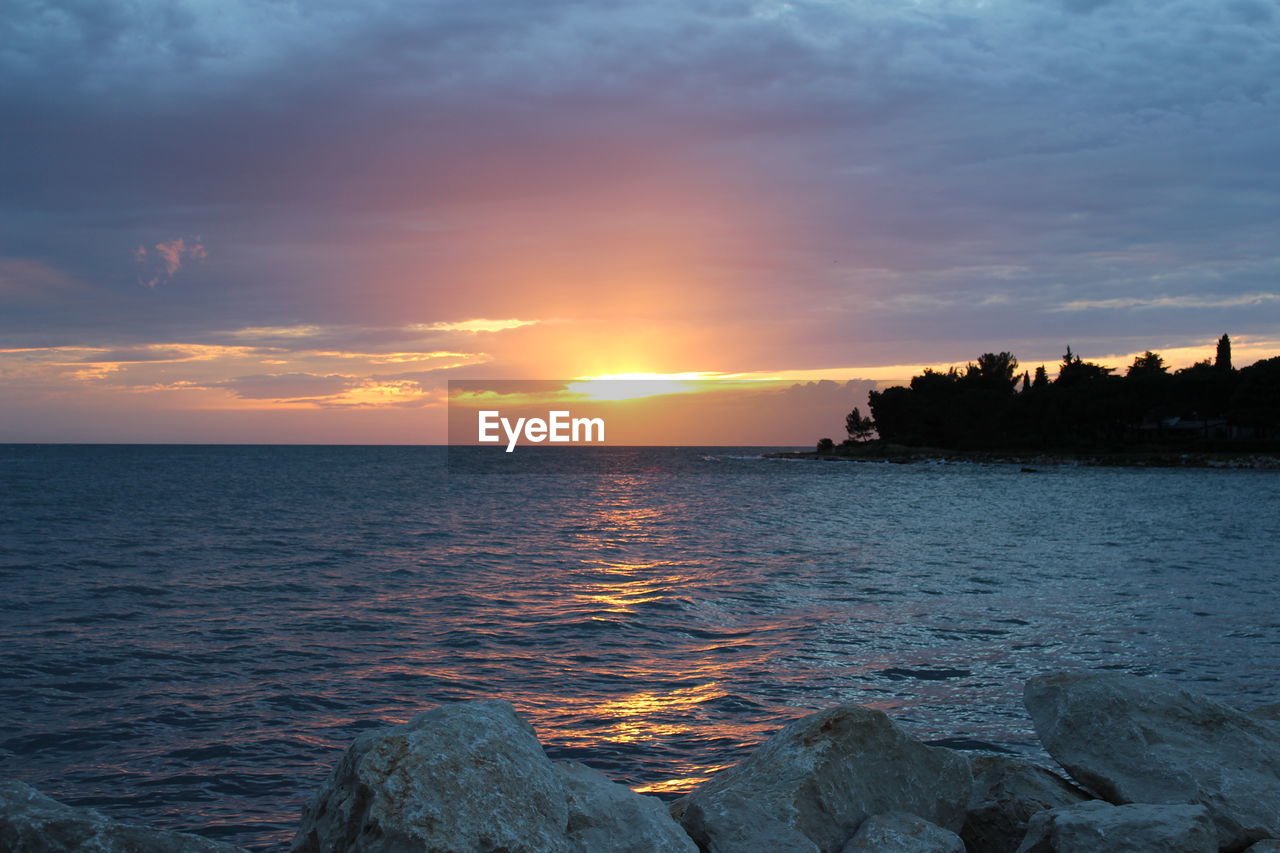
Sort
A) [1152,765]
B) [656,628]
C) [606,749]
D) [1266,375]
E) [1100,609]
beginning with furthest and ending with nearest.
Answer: [1266,375], [1100,609], [656,628], [606,749], [1152,765]

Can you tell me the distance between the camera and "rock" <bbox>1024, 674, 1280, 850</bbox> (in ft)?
24.3

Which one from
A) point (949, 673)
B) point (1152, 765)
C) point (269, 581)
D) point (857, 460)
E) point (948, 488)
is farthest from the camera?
point (857, 460)

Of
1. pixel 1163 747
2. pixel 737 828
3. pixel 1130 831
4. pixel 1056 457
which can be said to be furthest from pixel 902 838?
pixel 1056 457

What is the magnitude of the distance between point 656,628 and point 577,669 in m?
3.85

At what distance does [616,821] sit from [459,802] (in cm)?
145

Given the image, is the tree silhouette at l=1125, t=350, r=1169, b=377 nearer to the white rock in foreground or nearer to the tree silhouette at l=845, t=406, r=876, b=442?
the tree silhouette at l=845, t=406, r=876, b=442

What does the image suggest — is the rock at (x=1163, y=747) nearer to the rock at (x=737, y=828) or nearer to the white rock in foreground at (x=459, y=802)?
the rock at (x=737, y=828)

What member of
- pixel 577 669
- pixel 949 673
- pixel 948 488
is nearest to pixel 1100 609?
pixel 949 673

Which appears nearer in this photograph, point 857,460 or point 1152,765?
point 1152,765

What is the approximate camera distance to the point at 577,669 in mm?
15906

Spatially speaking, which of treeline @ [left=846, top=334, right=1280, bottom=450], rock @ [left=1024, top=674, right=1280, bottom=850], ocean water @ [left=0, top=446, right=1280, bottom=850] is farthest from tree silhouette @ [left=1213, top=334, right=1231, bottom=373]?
rock @ [left=1024, top=674, right=1280, bottom=850]

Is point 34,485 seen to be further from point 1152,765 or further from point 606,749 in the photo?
point 1152,765

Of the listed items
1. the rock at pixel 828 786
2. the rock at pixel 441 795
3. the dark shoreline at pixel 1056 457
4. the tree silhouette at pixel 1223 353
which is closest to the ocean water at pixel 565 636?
the rock at pixel 828 786

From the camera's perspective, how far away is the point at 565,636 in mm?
18656
